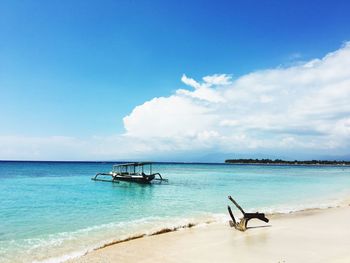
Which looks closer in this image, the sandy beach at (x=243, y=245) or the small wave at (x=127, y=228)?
the sandy beach at (x=243, y=245)

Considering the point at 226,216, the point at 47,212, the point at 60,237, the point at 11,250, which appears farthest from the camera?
the point at 47,212

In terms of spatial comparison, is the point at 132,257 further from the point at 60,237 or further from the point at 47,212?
the point at 47,212

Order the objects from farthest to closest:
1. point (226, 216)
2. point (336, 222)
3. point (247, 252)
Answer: point (226, 216) < point (336, 222) < point (247, 252)

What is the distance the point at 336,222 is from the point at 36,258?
14.6 m

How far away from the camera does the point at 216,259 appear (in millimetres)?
10914

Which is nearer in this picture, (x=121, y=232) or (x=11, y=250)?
(x=11, y=250)

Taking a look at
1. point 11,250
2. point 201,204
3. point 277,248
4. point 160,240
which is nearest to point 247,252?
point 277,248

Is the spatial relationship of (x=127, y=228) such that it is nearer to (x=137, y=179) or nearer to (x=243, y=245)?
(x=243, y=245)

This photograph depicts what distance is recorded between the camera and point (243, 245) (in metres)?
12.7

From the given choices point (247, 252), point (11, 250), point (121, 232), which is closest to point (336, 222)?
point (247, 252)

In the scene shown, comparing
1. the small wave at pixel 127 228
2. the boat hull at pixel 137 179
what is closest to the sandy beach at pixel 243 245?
the small wave at pixel 127 228

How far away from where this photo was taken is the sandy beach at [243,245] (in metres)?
11.1


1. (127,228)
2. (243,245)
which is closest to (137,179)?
(127,228)

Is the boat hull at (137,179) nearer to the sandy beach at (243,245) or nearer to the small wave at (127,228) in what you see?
the small wave at (127,228)
